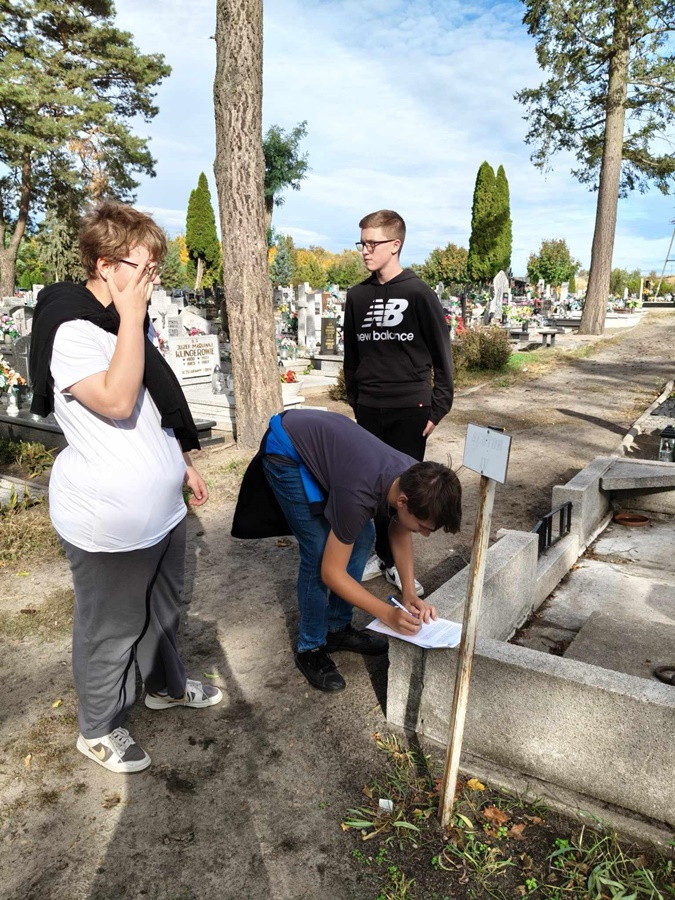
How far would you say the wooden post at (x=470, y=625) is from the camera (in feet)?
6.22

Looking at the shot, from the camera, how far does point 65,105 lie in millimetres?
23453

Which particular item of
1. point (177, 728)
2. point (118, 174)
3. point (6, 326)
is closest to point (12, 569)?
point (177, 728)

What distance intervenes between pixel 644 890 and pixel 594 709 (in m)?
0.46

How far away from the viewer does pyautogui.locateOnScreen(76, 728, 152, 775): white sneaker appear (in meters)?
2.22

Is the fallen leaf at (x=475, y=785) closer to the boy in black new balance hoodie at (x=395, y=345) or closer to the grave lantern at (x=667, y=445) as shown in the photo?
the boy in black new balance hoodie at (x=395, y=345)

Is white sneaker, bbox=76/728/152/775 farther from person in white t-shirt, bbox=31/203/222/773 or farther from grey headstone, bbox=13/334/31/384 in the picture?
grey headstone, bbox=13/334/31/384

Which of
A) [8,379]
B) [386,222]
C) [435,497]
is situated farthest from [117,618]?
[8,379]

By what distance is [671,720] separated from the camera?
6.13 feet

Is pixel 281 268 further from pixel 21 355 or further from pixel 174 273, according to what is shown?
pixel 21 355

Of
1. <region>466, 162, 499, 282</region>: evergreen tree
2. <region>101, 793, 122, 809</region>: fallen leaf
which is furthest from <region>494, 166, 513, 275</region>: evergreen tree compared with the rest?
<region>101, 793, 122, 809</region>: fallen leaf

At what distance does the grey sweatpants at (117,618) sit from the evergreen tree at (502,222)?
1463 inches

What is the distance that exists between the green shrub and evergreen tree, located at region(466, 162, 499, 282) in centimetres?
2547

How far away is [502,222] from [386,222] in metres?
36.2

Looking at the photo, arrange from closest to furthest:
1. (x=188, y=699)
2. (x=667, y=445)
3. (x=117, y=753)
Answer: (x=117, y=753) < (x=188, y=699) < (x=667, y=445)
